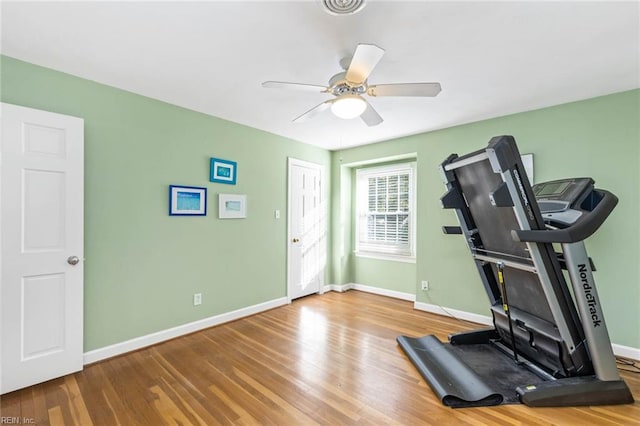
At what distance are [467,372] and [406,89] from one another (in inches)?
85.6

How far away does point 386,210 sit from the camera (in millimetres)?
4719

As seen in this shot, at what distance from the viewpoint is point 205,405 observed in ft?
6.32

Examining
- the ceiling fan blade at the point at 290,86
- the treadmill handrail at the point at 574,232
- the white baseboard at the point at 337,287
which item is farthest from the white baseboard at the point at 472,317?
the ceiling fan blade at the point at 290,86

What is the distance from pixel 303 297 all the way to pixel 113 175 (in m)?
2.99

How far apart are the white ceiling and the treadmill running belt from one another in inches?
93.0

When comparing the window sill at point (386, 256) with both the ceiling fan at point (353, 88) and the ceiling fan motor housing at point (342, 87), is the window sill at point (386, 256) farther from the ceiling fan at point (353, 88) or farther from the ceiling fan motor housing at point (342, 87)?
the ceiling fan motor housing at point (342, 87)

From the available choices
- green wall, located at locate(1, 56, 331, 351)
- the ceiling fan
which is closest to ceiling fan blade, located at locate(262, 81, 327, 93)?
the ceiling fan

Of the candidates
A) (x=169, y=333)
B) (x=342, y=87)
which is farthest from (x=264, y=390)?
(x=342, y=87)

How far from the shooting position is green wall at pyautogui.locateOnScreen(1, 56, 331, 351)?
2.46 m

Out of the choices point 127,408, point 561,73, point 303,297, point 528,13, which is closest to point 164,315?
point 127,408

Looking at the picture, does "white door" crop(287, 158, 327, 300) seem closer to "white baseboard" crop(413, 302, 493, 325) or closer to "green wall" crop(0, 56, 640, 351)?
"green wall" crop(0, 56, 640, 351)

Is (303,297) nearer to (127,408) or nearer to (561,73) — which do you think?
(127,408)

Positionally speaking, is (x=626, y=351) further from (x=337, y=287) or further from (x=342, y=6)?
(x=342, y=6)

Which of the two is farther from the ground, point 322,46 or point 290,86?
point 322,46
